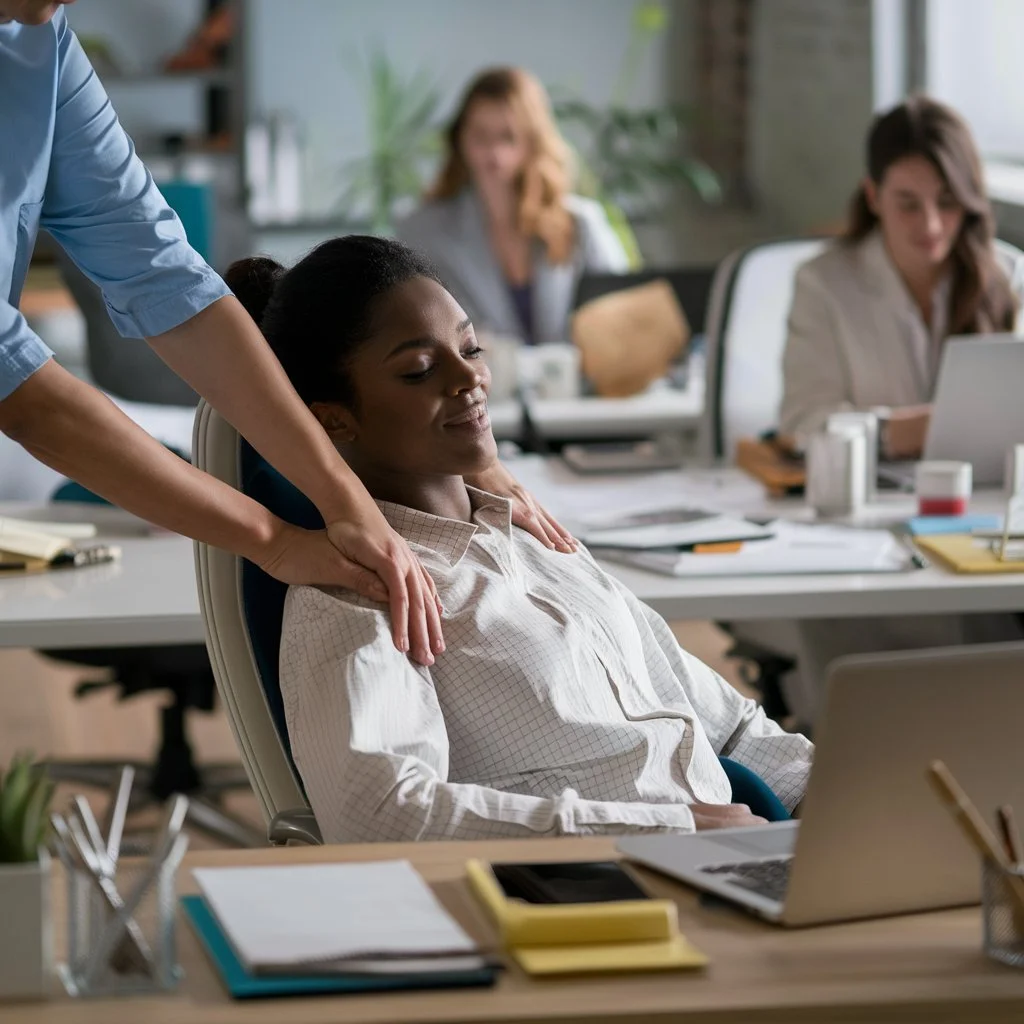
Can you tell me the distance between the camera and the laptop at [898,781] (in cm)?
108

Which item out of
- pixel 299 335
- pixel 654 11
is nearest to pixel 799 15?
pixel 654 11

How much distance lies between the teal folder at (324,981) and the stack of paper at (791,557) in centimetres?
121

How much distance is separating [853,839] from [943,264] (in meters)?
2.28

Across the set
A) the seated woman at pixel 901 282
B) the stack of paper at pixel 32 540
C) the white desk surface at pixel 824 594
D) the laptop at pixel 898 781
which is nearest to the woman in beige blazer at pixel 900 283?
the seated woman at pixel 901 282

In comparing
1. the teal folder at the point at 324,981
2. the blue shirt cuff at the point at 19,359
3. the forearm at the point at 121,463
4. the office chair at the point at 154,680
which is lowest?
the office chair at the point at 154,680

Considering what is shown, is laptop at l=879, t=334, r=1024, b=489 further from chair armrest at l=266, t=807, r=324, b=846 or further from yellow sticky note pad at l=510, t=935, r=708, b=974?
yellow sticky note pad at l=510, t=935, r=708, b=974

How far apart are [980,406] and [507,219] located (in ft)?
6.61

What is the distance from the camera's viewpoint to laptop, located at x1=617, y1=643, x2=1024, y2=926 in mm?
1081

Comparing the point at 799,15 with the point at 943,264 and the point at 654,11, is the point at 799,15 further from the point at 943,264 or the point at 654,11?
the point at 943,264

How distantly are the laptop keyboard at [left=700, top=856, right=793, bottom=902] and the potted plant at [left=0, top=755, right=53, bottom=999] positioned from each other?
449 millimetres

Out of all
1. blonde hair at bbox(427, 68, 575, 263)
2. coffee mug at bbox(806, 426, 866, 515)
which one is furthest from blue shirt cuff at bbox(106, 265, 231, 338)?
blonde hair at bbox(427, 68, 575, 263)

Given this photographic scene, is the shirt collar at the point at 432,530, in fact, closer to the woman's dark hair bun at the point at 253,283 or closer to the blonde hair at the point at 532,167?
the woman's dark hair bun at the point at 253,283

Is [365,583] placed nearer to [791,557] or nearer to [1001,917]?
[1001,917]

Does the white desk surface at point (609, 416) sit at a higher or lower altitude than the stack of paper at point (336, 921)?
lower
